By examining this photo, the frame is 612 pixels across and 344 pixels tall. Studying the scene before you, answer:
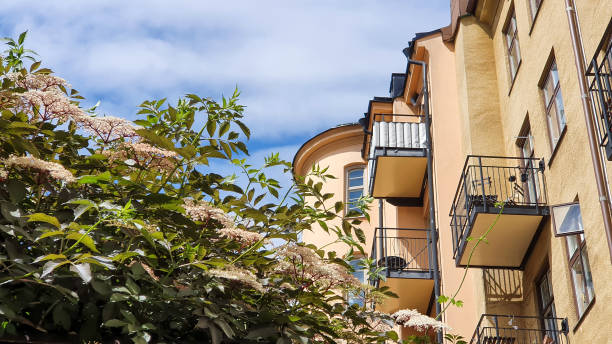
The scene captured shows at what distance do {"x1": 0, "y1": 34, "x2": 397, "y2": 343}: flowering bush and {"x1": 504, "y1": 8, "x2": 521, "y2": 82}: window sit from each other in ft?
34.5

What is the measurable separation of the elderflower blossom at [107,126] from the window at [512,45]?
11.3 meters

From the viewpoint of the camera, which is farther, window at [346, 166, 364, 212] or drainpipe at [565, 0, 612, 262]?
window at [346, 166, 364, 212]

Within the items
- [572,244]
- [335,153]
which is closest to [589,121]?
[572,244]

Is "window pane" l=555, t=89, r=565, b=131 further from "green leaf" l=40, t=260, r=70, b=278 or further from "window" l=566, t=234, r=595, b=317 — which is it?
"green leaf" l=40, t=260, r=70, b=278

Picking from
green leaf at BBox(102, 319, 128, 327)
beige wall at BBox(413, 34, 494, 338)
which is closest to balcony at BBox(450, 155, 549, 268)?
beige wall at BBox(413, 34, 494, 338)

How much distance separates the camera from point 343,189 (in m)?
25.4

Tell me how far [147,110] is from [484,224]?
8087 millimetres

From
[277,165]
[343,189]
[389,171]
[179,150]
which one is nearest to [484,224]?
[389,171]

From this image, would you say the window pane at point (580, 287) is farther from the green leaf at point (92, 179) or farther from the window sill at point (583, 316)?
the green leaf at point (92, 179)

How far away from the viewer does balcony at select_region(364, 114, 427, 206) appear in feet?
58.6

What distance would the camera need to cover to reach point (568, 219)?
10.3m

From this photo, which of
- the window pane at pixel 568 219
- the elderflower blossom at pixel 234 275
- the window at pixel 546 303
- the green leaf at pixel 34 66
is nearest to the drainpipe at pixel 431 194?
the window at pixel 546 303

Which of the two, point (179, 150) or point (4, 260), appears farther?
point (179, 150)

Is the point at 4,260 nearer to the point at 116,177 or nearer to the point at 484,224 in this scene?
the point at 116,177
